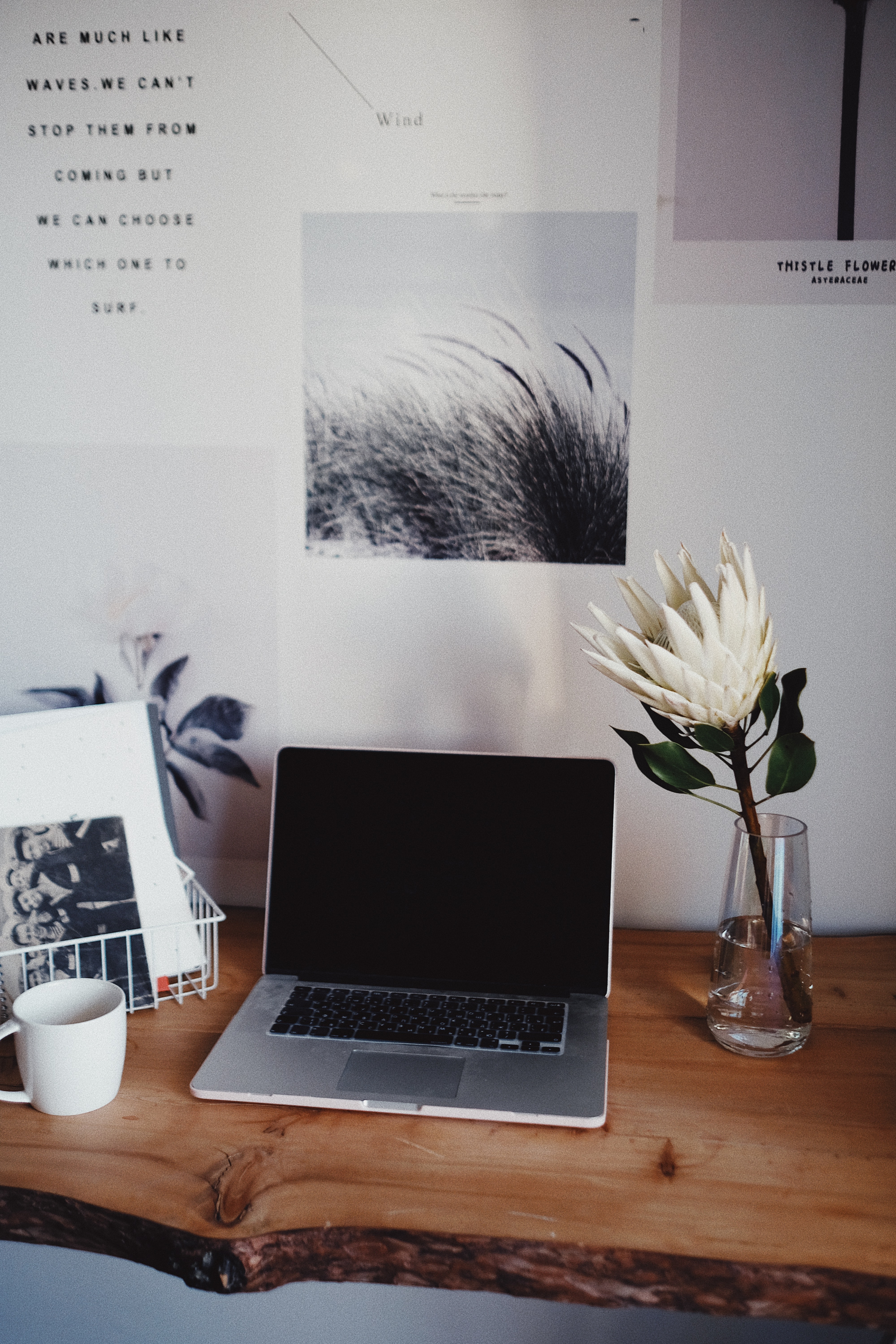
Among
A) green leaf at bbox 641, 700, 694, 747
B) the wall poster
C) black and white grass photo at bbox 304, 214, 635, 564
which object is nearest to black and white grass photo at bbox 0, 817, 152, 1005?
black and white grass photo at bbox 304, 214, 635, 564

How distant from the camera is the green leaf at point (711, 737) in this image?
768 mm

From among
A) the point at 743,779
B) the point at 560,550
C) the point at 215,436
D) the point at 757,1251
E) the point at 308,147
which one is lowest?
the point at 757,1251

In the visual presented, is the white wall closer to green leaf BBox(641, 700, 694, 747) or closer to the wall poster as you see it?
the wall poster

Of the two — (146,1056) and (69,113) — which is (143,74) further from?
(146,1056)

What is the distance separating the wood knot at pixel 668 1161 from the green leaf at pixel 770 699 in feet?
1.08

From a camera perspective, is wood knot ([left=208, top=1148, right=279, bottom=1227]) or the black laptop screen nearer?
wood knot ([left=208, top=1148, right=279, bottom=1227])

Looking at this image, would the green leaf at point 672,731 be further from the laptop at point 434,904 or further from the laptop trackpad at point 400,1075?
the laptop trackpad at point 400,1075

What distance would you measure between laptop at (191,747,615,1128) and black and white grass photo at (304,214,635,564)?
0.23 m

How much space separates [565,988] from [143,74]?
0.96m

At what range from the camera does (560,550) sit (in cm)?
99

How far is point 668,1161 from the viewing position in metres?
0.69

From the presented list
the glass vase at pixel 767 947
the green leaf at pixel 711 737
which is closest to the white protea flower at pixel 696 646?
the green leaf at pixel 711 737

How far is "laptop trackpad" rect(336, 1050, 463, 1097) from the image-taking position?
749 mm

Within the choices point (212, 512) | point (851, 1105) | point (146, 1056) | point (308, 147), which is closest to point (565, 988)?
point (851, 1105)
